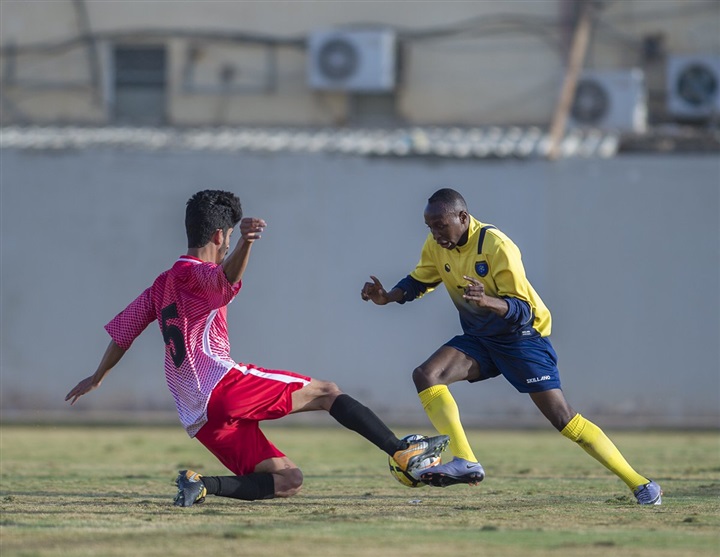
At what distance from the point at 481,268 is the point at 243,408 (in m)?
1.69

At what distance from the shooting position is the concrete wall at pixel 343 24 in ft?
77.5

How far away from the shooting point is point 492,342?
Result: 805cm

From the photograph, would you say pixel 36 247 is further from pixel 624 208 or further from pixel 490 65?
pixel 490 65

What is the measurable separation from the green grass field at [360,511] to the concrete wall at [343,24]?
12.6 m

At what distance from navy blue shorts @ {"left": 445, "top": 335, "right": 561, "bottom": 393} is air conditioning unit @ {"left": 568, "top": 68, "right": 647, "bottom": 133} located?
14574 mm

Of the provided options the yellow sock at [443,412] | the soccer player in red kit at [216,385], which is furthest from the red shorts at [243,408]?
the yellow sock at [443,412]

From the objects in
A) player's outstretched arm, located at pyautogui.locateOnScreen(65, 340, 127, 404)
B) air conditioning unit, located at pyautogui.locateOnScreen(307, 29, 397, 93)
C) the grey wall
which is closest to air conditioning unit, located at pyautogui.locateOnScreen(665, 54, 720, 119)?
air conditioning unit, located at pyautogui.locateOnScreen(307, 29, 397, 93)

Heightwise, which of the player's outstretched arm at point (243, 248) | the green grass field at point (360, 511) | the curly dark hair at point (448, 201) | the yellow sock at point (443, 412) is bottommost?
the green grass field at point (360, 511)

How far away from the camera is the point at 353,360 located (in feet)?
57.4

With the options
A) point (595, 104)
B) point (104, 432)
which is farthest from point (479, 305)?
point (595, 104)

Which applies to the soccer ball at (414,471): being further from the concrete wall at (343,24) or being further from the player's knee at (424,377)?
the concrete wall at (343,24)

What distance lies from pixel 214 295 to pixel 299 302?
34.0 ft

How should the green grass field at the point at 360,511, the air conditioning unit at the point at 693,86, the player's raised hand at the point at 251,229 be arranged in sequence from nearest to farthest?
the green grass field at the point at 360,511
the player's raised hand at the point at 251,229
the air conditioning unit at the point at 693,86

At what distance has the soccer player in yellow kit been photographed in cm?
772
